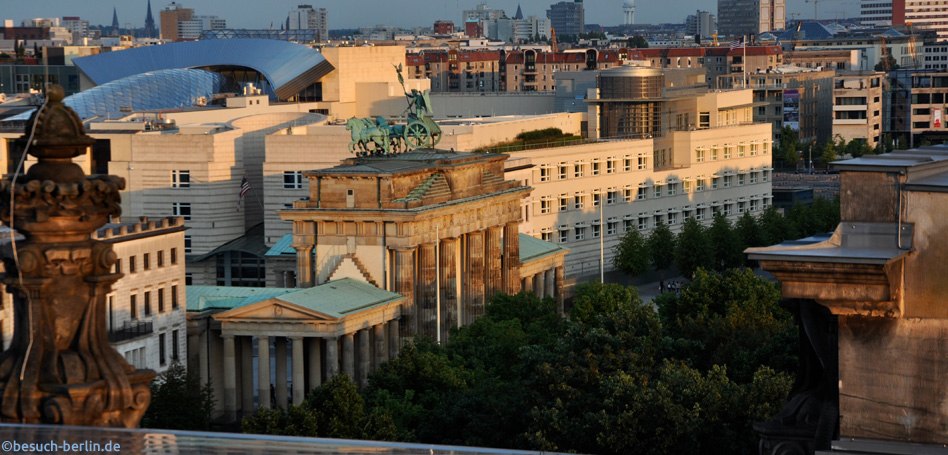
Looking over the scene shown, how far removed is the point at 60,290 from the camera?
774 inches

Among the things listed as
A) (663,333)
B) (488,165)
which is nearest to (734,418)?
(663,333)

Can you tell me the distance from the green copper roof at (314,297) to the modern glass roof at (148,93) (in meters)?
56.3

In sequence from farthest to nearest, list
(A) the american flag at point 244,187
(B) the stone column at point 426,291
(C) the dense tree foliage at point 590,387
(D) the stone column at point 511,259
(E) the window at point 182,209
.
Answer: (E) the window at point 182,209 < (A) the american flag at point 244,187 < (D) the stone column at point 511,259 < (B) the stone column at point 426,291 < (C) the dense tree foliage at point 590,387

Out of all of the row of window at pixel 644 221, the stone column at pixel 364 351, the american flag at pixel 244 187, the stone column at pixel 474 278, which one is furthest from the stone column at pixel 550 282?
the stone column at pixel 364 351

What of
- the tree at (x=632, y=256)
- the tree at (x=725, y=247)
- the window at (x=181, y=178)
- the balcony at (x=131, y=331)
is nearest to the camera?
the balcony at (x=131, y=331)

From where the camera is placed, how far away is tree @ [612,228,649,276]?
120125mm

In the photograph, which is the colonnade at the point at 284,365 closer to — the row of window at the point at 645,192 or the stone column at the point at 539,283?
the stone column at the point at 539,283

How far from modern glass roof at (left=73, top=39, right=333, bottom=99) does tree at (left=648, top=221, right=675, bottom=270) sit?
4293 cm

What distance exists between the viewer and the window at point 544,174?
11931 cm

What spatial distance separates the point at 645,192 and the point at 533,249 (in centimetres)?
2993

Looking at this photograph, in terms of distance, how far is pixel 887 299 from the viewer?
20578mm

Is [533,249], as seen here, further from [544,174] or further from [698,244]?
[698,244]

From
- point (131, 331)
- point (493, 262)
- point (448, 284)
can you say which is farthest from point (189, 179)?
point (131, 331)

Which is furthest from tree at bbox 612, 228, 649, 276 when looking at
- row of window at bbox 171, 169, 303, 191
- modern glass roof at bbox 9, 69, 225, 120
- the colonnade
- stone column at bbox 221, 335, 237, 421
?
stone column at bbox 221, 335, 237, 421
